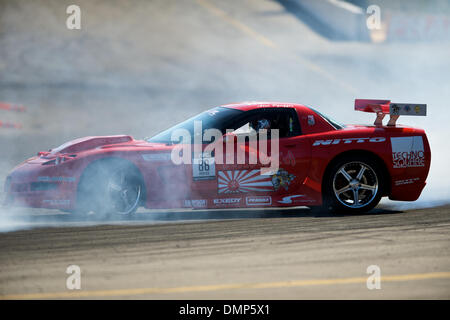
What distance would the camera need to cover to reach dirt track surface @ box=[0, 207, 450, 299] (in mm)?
4363

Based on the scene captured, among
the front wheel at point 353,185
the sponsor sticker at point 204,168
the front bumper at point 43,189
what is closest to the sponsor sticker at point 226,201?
the sponsor sticker at point 204,168

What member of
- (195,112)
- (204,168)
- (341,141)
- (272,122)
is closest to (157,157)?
(204,168)

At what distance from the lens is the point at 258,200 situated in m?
8.13

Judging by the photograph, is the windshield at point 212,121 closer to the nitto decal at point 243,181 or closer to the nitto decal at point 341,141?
the nitto decal at point 243,181

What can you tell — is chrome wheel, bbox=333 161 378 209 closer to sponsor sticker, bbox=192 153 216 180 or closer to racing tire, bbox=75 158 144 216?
sponsor sticker, bbox=192 153 216 180

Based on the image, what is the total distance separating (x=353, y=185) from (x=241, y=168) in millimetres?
1365

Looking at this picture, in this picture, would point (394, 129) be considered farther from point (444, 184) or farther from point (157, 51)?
point (157, 51)

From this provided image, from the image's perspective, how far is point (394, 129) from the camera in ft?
28.6

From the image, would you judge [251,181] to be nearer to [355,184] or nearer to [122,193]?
[355,184]

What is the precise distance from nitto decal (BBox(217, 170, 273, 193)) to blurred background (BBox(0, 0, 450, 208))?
9.76 m

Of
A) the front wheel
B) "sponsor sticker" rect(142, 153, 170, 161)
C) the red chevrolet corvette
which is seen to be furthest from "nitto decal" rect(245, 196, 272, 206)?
"sponsor sticker" rect(142, 153, 170, 161)

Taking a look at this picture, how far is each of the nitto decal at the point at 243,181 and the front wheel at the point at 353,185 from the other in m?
0.74

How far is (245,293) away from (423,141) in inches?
203

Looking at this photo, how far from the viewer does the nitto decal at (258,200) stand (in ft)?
26.6
